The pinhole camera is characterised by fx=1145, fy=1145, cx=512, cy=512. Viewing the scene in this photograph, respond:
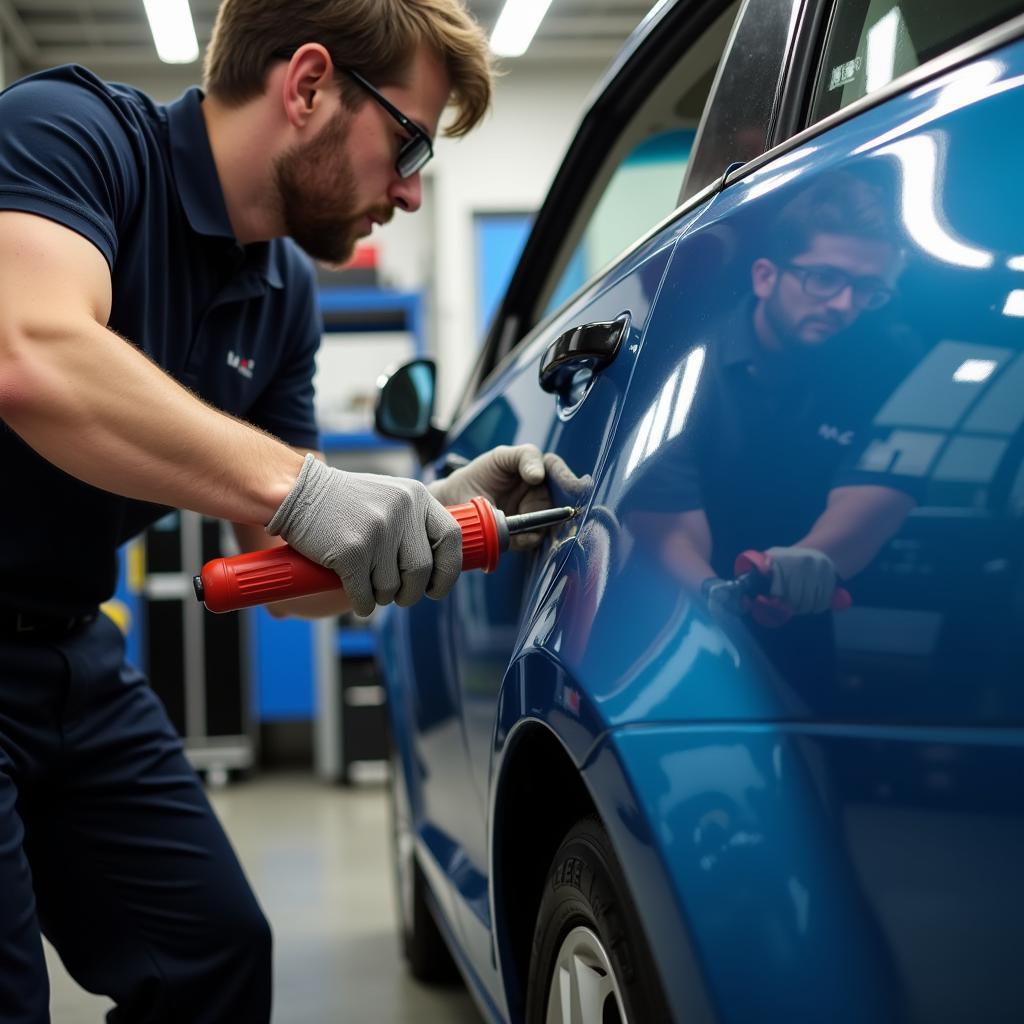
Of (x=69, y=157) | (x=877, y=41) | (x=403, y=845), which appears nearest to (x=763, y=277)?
(x=877, y=41)

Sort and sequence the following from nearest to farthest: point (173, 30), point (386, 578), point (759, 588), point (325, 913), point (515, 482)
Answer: point (759, 588), point (386, 578), point (515, 482), point (325, 913), point (173, 30)

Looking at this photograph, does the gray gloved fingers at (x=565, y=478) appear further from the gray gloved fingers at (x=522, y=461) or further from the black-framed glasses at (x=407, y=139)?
the black-framed glasses at (x=407, y=139)

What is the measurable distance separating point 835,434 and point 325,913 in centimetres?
274

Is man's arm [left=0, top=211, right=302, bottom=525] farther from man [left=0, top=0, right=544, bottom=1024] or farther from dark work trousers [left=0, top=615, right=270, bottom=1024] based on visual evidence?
dark work trousers [left=0, top=615, right=270, bottom=1024]

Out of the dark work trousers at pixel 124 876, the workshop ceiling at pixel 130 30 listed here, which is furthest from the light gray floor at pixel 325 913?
the workshop ceiling at pixel 130 30

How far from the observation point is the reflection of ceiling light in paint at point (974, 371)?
659 mm

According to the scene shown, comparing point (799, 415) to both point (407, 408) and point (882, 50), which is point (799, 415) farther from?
point (407, 408)

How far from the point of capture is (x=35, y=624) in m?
1.41

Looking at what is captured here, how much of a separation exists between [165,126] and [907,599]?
3.87 ft

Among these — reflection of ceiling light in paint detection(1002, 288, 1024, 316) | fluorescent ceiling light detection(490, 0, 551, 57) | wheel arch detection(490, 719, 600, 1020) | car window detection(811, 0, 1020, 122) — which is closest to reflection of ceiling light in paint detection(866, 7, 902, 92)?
car window detection(811, 0, 1020, 122)

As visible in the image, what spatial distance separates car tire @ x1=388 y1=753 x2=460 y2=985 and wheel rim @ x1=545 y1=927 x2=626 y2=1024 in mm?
1353

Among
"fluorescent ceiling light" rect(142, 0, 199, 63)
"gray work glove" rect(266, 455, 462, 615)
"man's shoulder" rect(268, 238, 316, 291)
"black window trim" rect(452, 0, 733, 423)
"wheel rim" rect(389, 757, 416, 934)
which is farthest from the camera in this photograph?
"fluorescent ceiling light" rect(142, 0, 199, 63)

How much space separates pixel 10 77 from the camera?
695 cm

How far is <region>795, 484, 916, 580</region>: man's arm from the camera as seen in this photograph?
692mm
